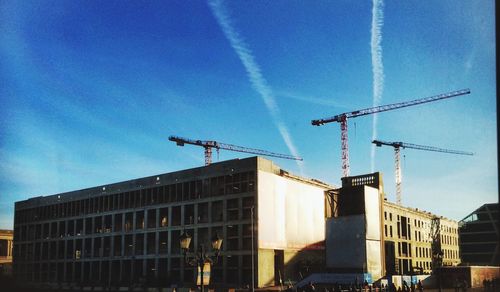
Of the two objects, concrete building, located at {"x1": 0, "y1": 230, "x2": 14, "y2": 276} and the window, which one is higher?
the window

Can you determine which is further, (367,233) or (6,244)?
(6,244)

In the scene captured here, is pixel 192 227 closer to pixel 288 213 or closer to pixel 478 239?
pixel 288 213

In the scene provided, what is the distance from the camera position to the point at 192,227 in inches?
3017

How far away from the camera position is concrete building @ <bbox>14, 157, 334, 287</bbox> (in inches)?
2776

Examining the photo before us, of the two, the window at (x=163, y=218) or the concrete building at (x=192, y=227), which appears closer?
the concrete building at (x=192, y=227)

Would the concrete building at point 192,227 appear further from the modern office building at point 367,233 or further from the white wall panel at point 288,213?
the modern office building at point 367,233

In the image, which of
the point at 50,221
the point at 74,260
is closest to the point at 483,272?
the point at 74,260

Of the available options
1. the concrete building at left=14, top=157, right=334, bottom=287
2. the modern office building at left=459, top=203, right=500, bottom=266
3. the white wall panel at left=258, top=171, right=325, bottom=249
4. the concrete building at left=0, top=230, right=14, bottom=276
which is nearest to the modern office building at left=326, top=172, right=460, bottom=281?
the white wall panel at left=258, top=171, right=325, bottom=249

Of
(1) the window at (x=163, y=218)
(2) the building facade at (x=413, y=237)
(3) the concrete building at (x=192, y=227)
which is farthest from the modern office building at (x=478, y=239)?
(1) the window at (x=163, y=218)

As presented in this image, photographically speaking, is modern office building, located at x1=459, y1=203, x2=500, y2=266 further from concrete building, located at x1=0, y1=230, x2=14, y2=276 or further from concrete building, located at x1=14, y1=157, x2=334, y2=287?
concrete building, located at x1=0, y1=230, x2=14, y2=276

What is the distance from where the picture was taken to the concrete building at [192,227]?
70.5 metres

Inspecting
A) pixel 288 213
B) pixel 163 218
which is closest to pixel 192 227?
pixel 163 218

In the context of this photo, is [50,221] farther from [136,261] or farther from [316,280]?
[316,280]

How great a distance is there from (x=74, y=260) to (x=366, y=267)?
177 feet
